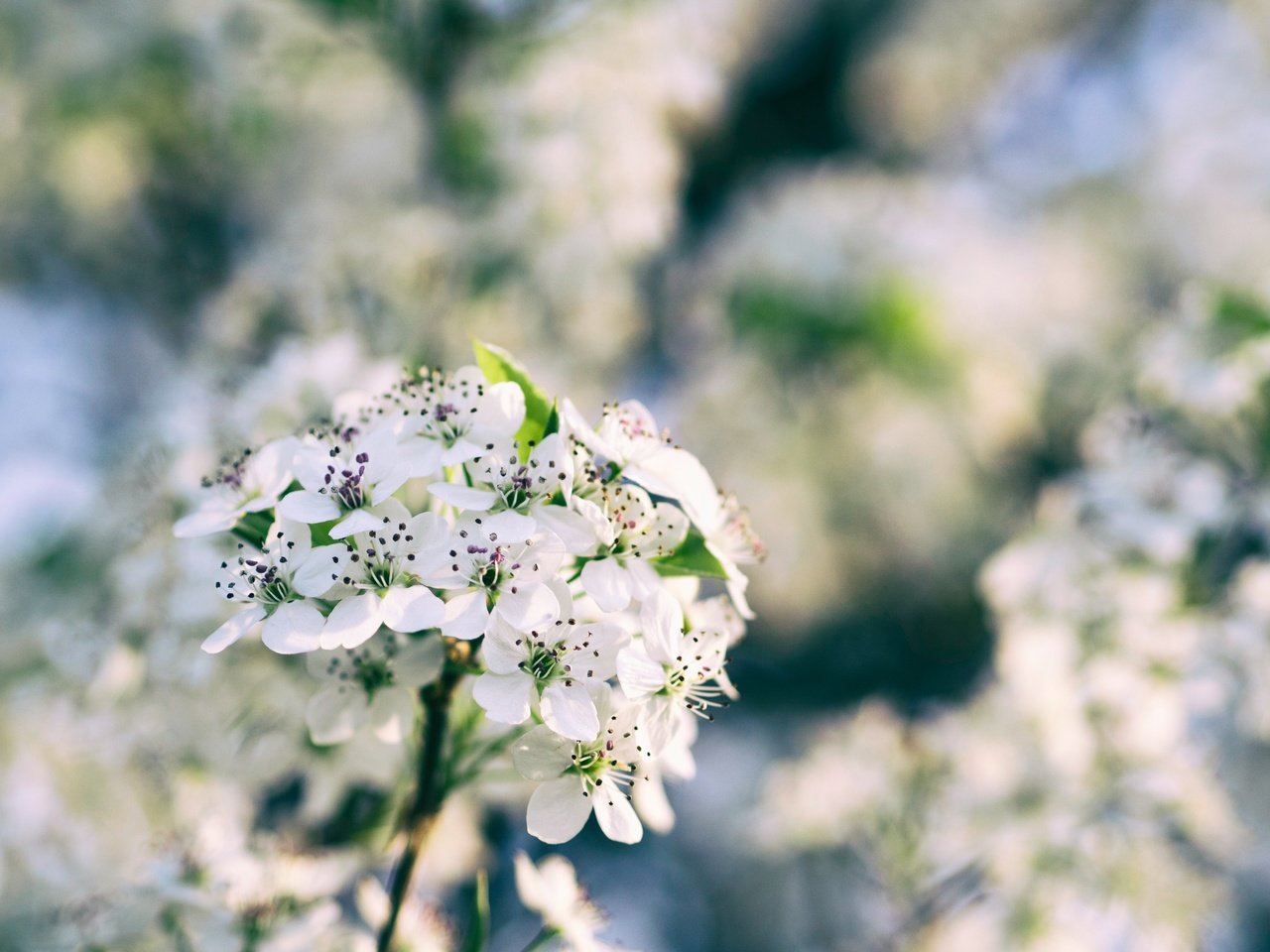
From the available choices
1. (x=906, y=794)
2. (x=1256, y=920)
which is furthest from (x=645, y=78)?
(x=1256, y=920)

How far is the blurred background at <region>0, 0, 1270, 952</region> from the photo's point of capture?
1778 mm

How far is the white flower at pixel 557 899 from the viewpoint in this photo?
1094 mm

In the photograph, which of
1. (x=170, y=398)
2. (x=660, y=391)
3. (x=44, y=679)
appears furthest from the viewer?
(x=660, y=391)

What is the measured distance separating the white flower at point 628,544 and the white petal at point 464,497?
0.37ft

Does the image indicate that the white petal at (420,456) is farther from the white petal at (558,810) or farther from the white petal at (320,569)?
the white petal at (558,810)

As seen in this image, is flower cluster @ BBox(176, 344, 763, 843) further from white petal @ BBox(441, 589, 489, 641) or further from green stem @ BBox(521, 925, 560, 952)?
green stem @ BBox(521, 925, 560, 952)

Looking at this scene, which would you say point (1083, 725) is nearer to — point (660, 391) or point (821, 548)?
point (821, 548)

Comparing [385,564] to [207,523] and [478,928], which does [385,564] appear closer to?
[207,523]

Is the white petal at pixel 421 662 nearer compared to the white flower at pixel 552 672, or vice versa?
the white flower at pixel 552 672

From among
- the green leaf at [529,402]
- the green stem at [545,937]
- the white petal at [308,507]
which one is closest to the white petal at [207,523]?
the white petal at [308,507]

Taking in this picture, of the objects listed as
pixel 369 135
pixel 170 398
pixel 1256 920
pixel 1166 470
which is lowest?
pixel 1256 920

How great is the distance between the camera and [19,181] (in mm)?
3740

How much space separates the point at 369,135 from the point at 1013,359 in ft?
8.88

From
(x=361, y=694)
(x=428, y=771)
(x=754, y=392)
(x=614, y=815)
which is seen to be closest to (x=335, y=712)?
(x=361, y=694)
